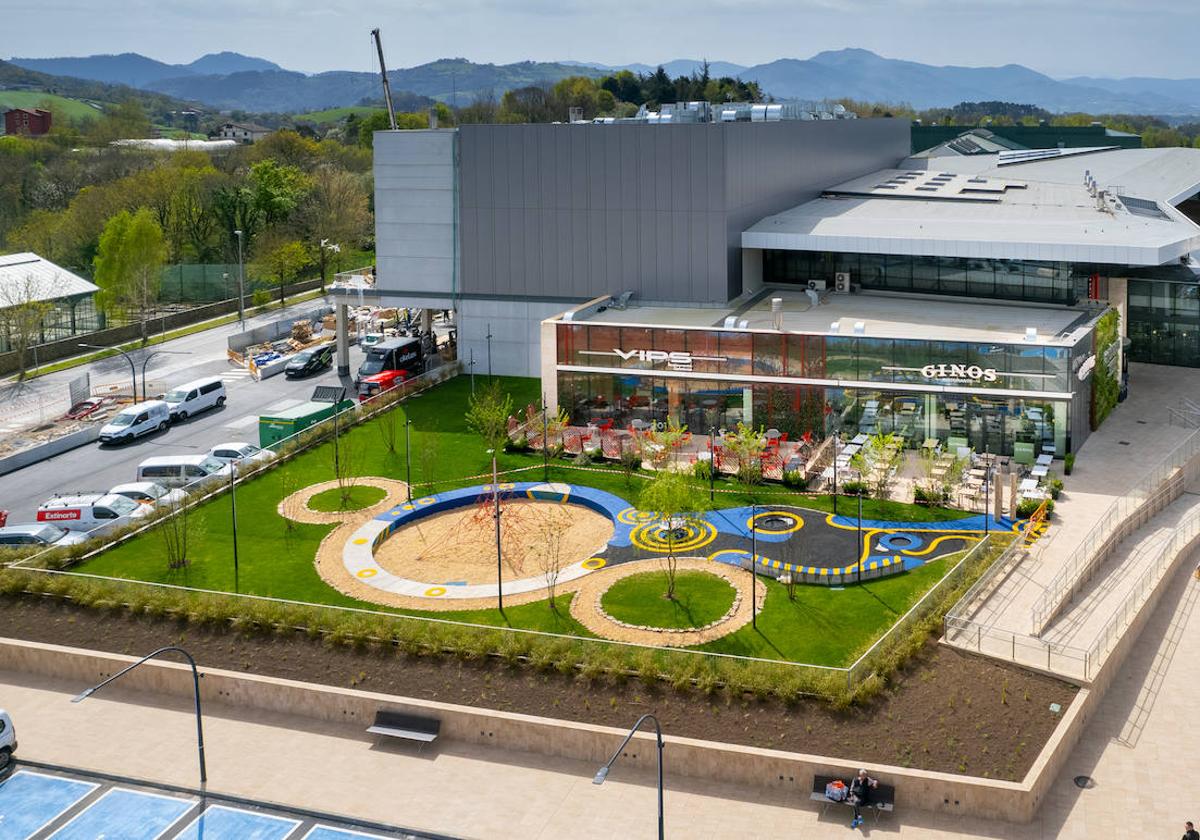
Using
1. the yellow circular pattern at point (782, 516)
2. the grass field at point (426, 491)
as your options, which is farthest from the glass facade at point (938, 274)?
the yellow circular pattern at point (782, 516)

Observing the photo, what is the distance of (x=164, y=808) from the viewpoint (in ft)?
85.7

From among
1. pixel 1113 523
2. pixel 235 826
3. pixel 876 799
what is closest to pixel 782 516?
pixel 1113 523

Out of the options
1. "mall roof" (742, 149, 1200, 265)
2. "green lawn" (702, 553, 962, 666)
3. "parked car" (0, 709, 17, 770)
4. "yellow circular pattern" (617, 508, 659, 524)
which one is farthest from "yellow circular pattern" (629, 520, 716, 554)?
"mall roof" (742, 149, 1200, 265)

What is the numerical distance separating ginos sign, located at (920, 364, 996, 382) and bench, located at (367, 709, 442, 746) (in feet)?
80.3

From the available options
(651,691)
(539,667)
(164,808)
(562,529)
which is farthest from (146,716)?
(562,529)

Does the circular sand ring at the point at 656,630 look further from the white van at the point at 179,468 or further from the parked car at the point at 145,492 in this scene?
the white van at the point at 179,468

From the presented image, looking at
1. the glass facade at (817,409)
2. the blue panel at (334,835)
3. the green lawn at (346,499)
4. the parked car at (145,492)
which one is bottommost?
the blue panel at (334,835)

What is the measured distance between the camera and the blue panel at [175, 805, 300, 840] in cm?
2503

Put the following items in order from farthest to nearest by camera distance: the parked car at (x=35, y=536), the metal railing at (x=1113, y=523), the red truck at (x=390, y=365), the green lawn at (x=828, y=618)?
the red truck at (x=390, y=365), the parked car at (x=35, y=536), the metal railing at (x=1113, y=523), the green lawn at (x=828, y=618)

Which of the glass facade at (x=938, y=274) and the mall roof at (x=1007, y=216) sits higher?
the mall roof at (x=1007, y=216)

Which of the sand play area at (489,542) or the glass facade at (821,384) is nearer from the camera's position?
the sand play area at (489,542)

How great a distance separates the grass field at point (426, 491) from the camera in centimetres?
3238

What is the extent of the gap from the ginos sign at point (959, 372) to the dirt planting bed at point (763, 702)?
17.0 meters

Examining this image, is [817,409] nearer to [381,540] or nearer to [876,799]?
[381,540]
